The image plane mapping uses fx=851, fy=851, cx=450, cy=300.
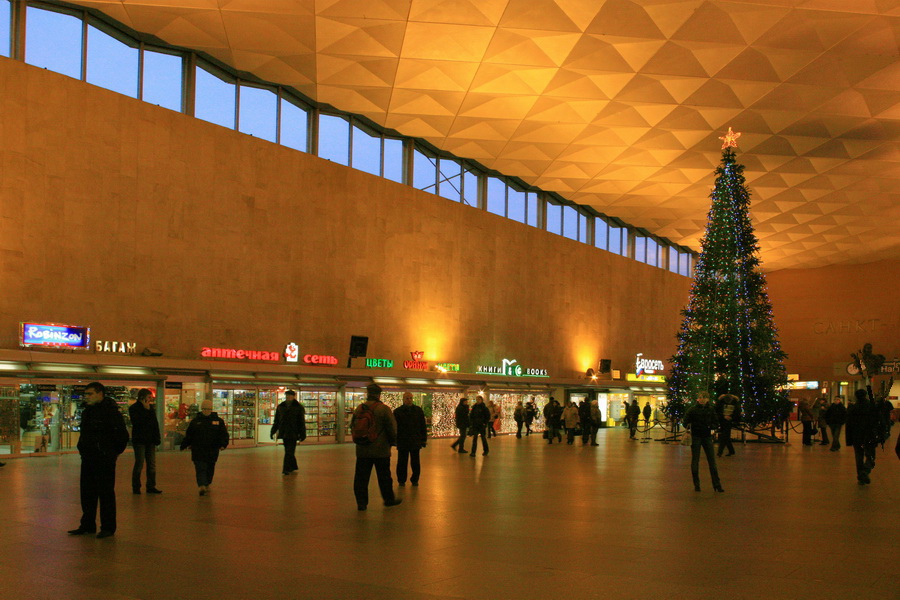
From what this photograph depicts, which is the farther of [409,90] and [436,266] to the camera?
[436,266]

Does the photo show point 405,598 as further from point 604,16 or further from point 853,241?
point 853,241

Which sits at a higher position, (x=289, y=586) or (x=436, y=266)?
(x=436, y=266)

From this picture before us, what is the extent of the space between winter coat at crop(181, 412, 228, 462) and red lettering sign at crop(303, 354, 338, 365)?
13.4 meters

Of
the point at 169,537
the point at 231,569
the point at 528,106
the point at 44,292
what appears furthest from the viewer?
the point at 528,106

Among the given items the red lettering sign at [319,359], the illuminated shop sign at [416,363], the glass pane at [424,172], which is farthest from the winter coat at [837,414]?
the glass pane at [424,172]

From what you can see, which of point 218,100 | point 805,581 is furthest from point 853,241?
point 805,581

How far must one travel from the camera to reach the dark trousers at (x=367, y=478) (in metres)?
10.4

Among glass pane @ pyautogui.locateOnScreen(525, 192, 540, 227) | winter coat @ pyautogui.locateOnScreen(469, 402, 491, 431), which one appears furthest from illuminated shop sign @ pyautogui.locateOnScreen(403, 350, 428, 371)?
glass pane @ pyautogui.locateOnScreen(525, 192, 540, 227)

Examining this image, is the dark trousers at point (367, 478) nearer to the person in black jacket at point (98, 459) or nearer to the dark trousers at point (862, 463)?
the person in black jacket at point (98, 459)

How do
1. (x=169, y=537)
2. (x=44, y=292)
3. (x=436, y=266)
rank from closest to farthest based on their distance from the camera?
(x=169, y=537) < (x=44, y=292) < (x=436, y=266)

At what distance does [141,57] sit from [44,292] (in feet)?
23.1

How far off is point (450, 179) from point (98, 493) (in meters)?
25.7

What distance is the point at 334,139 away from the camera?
2812 cm

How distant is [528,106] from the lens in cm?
2677
